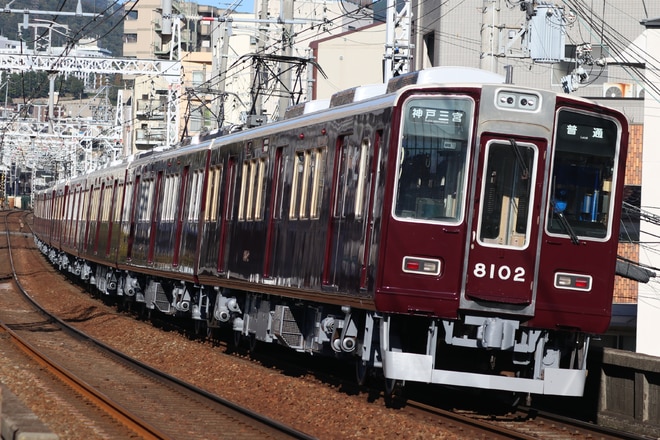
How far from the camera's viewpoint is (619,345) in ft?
77.6

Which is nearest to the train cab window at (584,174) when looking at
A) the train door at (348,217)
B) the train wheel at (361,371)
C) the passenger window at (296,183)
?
the train door at (348,217)

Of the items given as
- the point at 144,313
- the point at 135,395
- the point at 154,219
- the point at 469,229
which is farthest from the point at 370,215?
the point at 144,313

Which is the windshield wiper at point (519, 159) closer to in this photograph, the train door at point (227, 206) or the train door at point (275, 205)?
the train door at point (275, 205)

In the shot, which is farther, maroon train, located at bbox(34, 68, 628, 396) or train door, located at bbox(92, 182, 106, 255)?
train door, located at bbox(92, 182, 106, 255)

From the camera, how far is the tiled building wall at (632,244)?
24094mm

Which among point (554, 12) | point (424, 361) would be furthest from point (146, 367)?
point (554, 12)

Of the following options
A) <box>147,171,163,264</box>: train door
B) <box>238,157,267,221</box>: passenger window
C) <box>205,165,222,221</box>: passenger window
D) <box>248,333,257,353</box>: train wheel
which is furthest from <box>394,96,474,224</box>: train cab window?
<box>147,171,163,264</box>: train door

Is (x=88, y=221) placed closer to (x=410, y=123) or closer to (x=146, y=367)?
(x=146, y=367)

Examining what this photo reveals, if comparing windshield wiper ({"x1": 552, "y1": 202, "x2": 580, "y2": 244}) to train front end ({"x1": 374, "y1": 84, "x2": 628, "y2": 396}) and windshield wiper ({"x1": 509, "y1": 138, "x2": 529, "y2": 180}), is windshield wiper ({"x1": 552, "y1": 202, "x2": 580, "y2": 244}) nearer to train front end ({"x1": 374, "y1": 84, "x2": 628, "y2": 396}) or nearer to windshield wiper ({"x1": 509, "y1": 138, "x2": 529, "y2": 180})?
train front end ({"x1": 374, "y1": 84, "x2": 628, "y2": 396})

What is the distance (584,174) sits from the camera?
35.8ft

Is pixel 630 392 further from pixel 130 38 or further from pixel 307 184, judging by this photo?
pixel 130 38

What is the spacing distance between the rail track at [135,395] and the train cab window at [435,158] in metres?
2.26

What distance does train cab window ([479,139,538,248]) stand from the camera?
1062cm

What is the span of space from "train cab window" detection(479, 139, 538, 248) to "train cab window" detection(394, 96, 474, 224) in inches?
9.1
